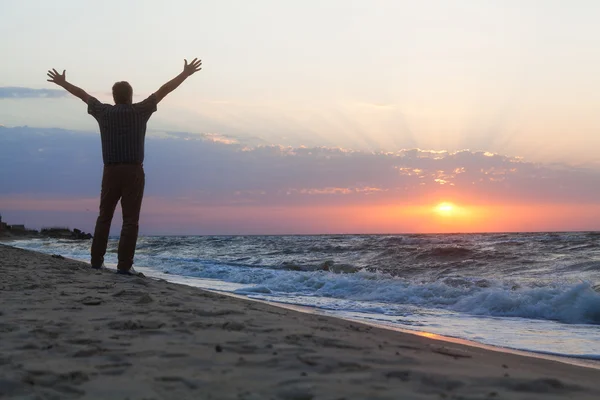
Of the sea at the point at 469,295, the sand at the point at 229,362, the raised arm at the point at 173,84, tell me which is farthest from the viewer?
the raised arm at the point at 173,84

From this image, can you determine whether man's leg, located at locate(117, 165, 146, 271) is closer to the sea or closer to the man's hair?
the man's hair

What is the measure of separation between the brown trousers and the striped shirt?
129 millimetres

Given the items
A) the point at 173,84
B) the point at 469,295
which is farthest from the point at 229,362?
the point at 469,295

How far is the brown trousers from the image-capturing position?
6.63 meters

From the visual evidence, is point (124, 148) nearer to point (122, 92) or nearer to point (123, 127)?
point (123, 127)

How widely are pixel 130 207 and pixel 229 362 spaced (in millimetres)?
4457

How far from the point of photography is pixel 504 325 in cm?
606

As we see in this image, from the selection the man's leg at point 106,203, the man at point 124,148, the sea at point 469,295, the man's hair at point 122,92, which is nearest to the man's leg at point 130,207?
the man at point 124,148

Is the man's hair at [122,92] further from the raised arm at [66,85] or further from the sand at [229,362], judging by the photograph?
the sand at [229,362]

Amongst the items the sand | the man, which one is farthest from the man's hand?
the sand

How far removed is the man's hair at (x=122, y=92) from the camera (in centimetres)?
667

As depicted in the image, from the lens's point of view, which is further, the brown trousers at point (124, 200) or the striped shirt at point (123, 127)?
the brown trousers at point (124, 200)

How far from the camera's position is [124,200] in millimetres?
6730

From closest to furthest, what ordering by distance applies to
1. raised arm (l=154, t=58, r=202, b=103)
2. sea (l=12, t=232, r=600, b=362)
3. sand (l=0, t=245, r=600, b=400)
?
sand (l=0, t=245, r=600, b=400) → sea (l=12, t=232, r=600, b=362) → raised arm (l=154, t=58, r=202, b=103)
